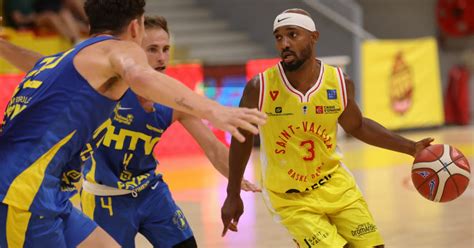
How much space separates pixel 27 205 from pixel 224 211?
5.17 feet

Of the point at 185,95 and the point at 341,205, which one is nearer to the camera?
the point at 185,95

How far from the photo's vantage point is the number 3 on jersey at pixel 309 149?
5.32 meters

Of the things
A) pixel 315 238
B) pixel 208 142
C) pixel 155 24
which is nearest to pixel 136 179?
pixel 208 142

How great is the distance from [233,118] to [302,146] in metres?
1.86

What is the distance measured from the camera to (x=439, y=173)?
5496mm

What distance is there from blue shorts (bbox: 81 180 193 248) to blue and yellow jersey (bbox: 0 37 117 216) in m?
1.38

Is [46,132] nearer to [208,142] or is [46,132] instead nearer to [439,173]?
[208,142]

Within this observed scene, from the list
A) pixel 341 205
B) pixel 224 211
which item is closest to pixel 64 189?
pixel 224 211

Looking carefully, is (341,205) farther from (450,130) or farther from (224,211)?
(450,130)

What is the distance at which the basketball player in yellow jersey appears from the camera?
524 centimetres

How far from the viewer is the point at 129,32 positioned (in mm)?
4031

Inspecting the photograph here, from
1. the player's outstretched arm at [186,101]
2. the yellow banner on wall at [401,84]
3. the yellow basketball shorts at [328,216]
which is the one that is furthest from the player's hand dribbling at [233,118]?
the yellow banner on wall at [401,84]

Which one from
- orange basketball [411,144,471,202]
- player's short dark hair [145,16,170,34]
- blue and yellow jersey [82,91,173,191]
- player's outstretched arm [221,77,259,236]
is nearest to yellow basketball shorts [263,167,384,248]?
player's outstretched arm [221,77,259,236]

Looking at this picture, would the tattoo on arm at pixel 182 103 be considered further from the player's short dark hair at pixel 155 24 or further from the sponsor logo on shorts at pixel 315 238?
the player's short dark hair at pixel 155 24
